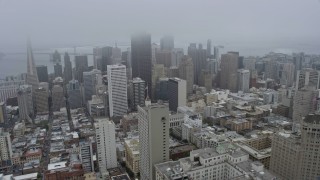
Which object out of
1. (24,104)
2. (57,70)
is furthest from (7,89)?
(57,70)

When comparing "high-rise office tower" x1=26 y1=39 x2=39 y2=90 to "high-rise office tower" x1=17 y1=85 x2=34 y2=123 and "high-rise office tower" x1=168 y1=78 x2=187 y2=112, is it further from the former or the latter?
"high-rise office tower" x1=168 y1=78 x2=187 y2=112

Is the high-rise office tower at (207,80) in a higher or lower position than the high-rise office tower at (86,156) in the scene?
higher

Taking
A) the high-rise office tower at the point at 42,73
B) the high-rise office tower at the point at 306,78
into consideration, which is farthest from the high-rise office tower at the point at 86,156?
the high-rise office tower at the point at 42,73

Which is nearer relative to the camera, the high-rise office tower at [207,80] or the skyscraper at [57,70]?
the high-rise office tower at [207,80]

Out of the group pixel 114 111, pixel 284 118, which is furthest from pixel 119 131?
pixel 284 118

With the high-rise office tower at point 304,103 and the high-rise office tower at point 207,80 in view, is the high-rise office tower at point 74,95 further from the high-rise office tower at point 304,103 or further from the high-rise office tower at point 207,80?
the high-rise office tower at point 304,103
